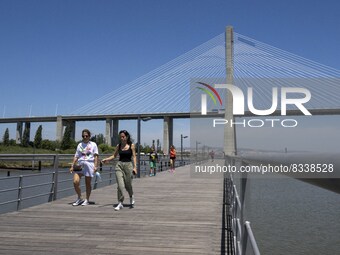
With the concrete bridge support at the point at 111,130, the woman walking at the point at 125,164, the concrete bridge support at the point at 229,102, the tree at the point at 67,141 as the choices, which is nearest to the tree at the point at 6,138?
the tree at the point at 67,141

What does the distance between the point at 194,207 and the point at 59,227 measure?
281 cm

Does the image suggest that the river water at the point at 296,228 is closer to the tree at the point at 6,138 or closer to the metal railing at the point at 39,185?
the metal railing at the point at 39,185

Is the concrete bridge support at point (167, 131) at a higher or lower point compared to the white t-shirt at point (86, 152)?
higher

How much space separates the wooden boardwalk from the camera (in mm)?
4129

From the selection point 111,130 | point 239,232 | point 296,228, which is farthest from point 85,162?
point 111,130

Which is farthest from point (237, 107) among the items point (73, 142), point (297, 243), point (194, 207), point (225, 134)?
point (73, 142)

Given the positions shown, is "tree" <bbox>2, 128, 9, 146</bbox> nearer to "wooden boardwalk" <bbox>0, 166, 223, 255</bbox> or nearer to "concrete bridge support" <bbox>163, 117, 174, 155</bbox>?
"concrete bridge support" <bbox>163, 117, 174, 155</bbox>

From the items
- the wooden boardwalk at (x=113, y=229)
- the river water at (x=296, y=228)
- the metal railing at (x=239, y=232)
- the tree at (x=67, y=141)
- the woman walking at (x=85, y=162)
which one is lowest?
the river water at (x=296, y=228)

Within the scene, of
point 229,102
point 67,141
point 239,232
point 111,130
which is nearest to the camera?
point 239,232

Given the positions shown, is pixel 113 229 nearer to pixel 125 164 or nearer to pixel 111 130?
pixel 125 164

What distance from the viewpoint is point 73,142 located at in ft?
279

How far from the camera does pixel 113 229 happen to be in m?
5.13

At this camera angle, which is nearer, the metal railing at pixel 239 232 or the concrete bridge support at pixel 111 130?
the metal railing at pixel 239 232

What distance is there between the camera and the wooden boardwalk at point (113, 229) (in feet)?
13.5
